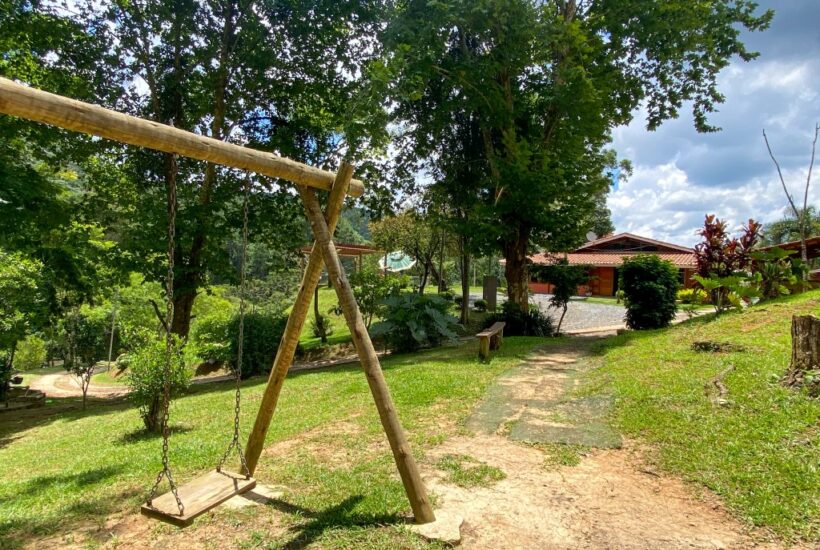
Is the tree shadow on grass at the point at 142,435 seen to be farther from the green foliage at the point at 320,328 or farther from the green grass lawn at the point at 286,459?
the green foliage at the point at 320,328

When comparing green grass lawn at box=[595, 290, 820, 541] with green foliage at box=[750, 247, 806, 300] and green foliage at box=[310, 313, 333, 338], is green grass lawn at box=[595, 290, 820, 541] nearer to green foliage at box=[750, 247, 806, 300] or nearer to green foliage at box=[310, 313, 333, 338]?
green foliage at box=[750, 247, 806, 300]

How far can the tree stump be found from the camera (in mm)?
5343

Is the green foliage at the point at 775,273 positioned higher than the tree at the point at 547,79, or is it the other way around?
the tree at the point at 547,79

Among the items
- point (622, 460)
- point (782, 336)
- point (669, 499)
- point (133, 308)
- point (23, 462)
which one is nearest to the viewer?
point (669, 499)

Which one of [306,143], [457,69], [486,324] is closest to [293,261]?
[306,143]

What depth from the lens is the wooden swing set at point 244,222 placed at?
8.61ft

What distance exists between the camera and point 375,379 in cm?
365

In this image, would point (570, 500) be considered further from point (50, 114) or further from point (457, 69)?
point (457, 69)

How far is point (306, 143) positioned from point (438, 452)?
11931 millimetres

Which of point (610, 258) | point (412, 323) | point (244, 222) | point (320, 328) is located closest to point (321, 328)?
point (320, 328)

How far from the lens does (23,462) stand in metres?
7.16

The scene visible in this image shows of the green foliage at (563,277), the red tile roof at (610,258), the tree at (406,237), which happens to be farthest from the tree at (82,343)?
the red tile roof at (610,258)

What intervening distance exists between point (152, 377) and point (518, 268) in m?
11.0

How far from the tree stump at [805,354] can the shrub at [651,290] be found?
805 centimetres
